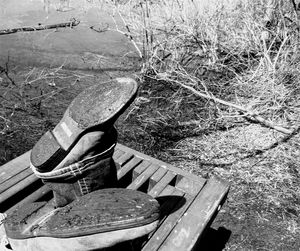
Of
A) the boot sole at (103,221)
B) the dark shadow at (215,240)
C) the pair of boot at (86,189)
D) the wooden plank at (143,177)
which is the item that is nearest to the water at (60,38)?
the wooden plank at (143,177)

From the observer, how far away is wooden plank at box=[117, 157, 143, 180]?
2848 mm

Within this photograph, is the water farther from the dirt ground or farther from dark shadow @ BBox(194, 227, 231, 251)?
dark shadow @ BBox(194, 227, 231, 251)

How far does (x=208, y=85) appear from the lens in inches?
203

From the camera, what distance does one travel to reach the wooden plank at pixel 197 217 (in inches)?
87.3

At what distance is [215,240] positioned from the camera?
3109mm

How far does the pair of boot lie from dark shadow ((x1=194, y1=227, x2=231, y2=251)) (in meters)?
1.79

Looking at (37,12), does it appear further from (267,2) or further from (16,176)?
(16,176)

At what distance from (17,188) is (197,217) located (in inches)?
53.5

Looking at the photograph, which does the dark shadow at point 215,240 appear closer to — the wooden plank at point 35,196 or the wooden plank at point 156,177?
the wooden plank at point 156,177

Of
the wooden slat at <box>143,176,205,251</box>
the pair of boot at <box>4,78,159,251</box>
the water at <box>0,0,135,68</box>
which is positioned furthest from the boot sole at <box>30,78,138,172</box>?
the water at <box>0,0,135,68</box>

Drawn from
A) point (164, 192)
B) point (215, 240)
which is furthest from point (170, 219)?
point (215, 240)

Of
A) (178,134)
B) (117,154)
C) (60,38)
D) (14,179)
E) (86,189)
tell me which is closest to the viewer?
(86,189)

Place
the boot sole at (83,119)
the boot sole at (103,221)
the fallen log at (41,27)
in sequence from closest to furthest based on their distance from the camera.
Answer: the boot sole at (103,221), the boot sole at (83,119), the fallen log at (41,27)

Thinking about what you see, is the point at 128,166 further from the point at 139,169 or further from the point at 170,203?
the point at 170,203
